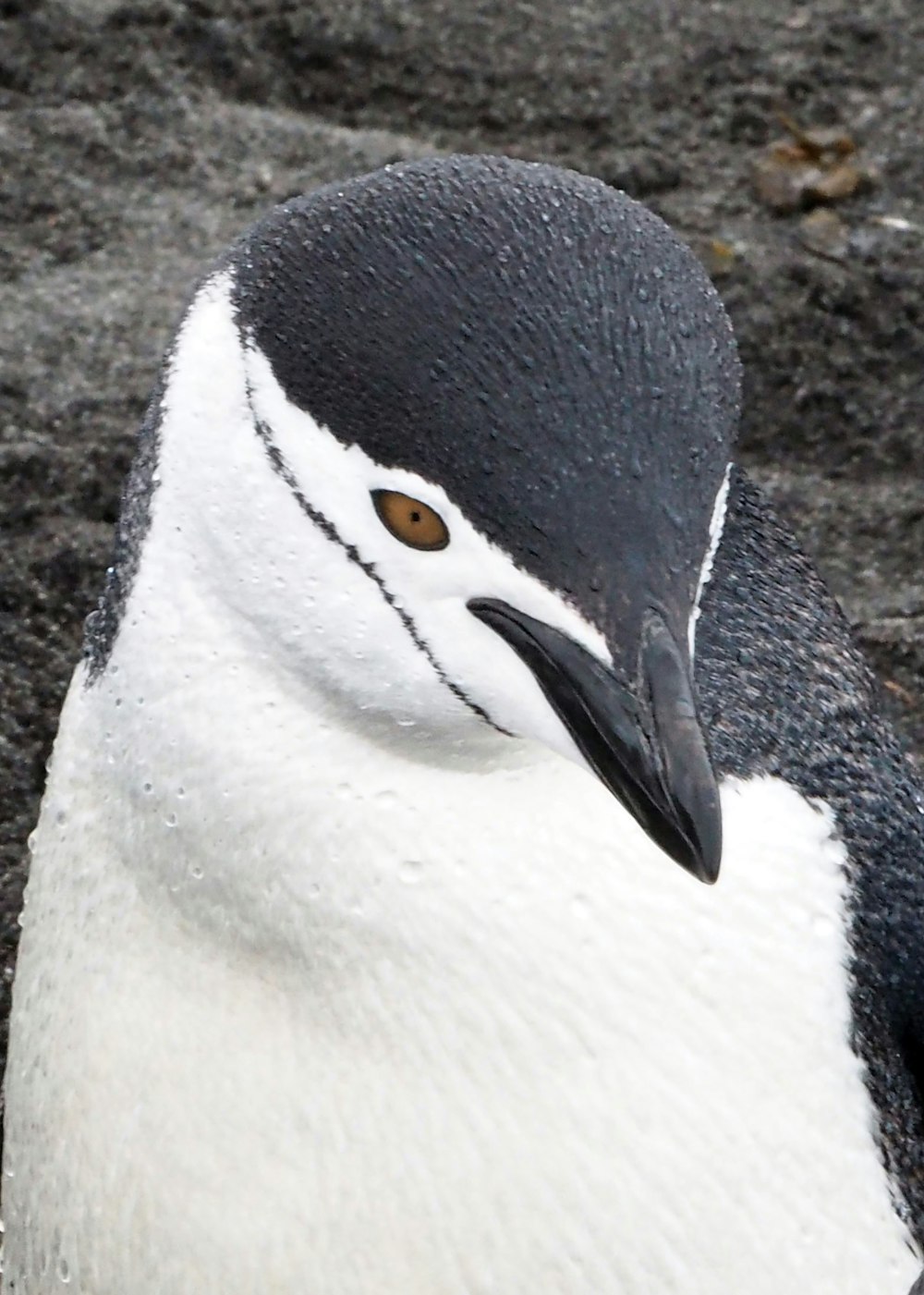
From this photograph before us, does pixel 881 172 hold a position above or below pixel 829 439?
above

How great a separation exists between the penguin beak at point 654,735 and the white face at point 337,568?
15 mm

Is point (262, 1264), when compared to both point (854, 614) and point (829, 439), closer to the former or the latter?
point (854, 614)

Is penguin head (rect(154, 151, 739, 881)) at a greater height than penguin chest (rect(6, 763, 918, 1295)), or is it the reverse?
penguin head (rect(154, 151, 739, 881))

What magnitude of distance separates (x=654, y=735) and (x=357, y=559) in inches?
7.8

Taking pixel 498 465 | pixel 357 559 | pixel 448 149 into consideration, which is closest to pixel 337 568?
pixel 357 559

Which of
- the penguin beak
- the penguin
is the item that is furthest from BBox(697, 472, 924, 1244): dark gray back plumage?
the penguin beak

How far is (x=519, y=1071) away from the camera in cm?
112

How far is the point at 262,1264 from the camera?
46.0 inches

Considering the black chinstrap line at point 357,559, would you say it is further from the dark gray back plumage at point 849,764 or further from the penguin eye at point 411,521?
the dark gray back plumage at point 849,764

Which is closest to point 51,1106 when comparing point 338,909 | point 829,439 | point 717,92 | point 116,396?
point 338,909

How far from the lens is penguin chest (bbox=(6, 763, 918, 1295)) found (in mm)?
1117

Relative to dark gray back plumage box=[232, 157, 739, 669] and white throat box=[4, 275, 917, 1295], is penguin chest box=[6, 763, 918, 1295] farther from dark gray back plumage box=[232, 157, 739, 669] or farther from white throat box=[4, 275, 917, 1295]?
dark gray back plumage box=[232, 157, 739, 669]

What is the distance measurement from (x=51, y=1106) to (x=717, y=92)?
1.96m

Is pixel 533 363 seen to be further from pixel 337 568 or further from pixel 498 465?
pixel 337 568
